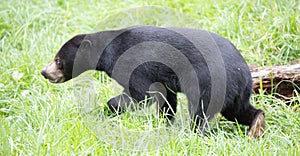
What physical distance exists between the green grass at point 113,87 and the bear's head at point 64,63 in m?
0.25

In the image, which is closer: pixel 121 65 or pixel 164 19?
pixel 121 65

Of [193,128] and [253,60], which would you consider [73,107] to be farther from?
[253,60]

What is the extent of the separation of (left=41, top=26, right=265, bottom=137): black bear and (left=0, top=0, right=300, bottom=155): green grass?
7.3 inches

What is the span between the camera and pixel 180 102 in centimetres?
519

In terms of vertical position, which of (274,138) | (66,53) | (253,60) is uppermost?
(66,53)

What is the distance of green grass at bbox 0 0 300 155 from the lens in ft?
13.4

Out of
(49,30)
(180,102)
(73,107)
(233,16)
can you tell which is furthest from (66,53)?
(233,16)

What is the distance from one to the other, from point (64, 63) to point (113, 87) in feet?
2.68

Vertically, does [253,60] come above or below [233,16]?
below

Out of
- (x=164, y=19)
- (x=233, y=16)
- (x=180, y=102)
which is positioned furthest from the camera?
(x=164, y=19)

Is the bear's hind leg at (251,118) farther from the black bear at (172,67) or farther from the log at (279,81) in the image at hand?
Answer: the log at (279,81)

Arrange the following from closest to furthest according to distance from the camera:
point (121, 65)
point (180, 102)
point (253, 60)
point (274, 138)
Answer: point (274, 138), point (121, 65), point (180, 102), point (253, 60)

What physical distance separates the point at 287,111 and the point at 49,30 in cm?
378

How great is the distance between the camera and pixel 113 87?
5.55 metres
